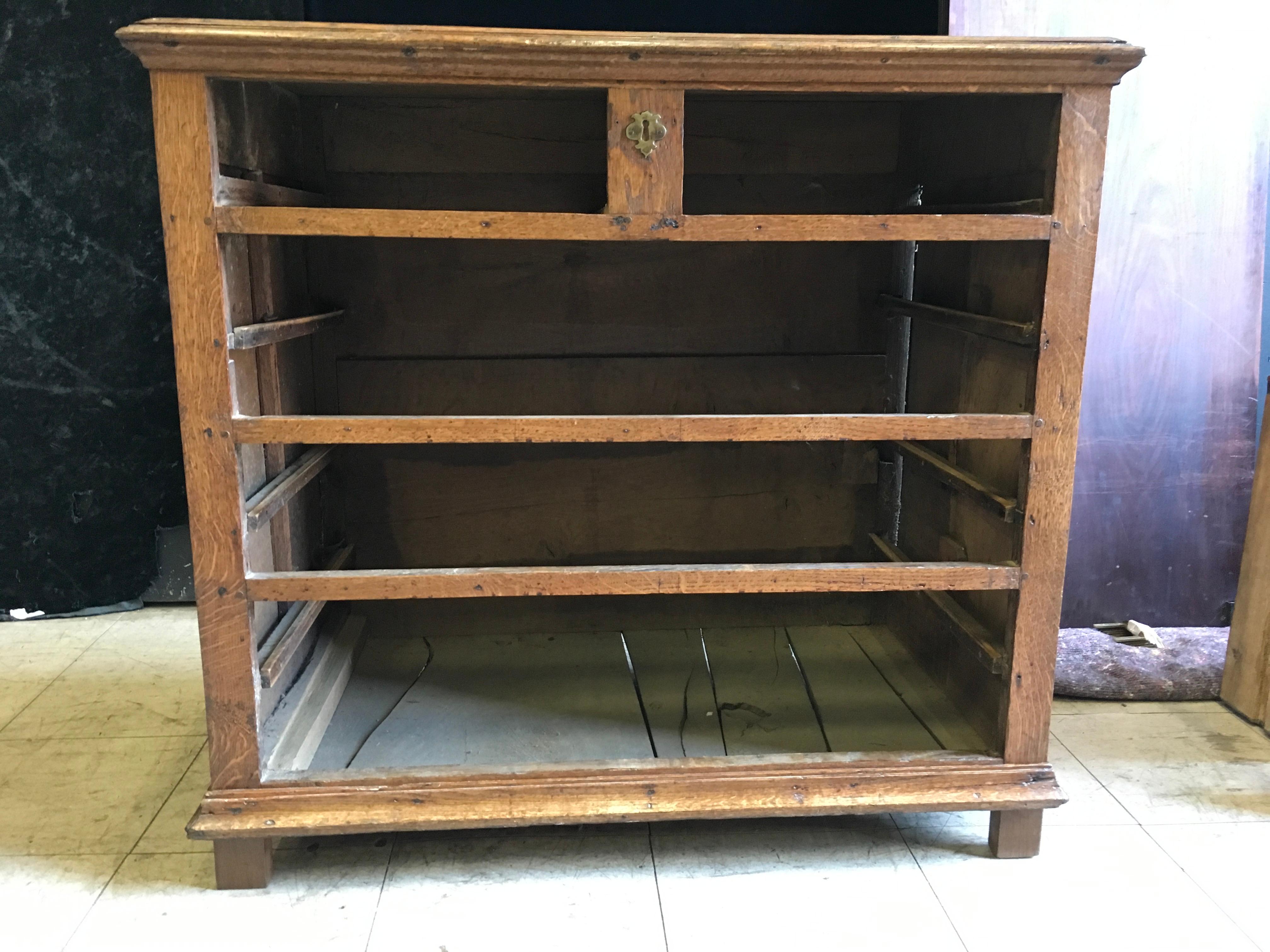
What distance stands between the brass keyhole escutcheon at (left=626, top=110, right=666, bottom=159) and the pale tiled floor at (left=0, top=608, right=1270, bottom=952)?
3.68 feet

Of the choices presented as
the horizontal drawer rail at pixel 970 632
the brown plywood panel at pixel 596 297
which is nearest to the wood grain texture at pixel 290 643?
the brown plywood panel at pixel 596 297

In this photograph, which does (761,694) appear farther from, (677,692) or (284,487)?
(284,487)

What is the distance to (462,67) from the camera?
4.61ft

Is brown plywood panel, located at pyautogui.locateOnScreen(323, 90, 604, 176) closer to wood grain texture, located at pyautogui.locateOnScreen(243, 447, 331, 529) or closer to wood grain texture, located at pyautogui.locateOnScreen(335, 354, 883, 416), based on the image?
wood grain texture, located at pyautogui.locateOnScreen(335, 354, 883, 416)

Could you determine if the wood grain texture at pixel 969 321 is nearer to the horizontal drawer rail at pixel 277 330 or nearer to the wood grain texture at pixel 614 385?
the wood grain texture at pixel 614 385

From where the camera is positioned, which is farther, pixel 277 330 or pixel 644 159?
pixel 277 330

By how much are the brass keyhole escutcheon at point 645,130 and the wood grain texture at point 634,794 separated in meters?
0.94

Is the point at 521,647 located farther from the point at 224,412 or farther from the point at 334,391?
the point at 224,412

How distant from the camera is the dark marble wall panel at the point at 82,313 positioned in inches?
96.3

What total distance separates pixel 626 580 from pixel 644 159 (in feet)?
2.02

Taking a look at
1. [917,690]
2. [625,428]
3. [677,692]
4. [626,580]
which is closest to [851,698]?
[917,690]

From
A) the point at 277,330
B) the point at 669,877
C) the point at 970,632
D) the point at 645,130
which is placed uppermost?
the point at 645,130

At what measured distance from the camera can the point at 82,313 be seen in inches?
102

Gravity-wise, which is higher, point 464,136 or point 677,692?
point 464,136
